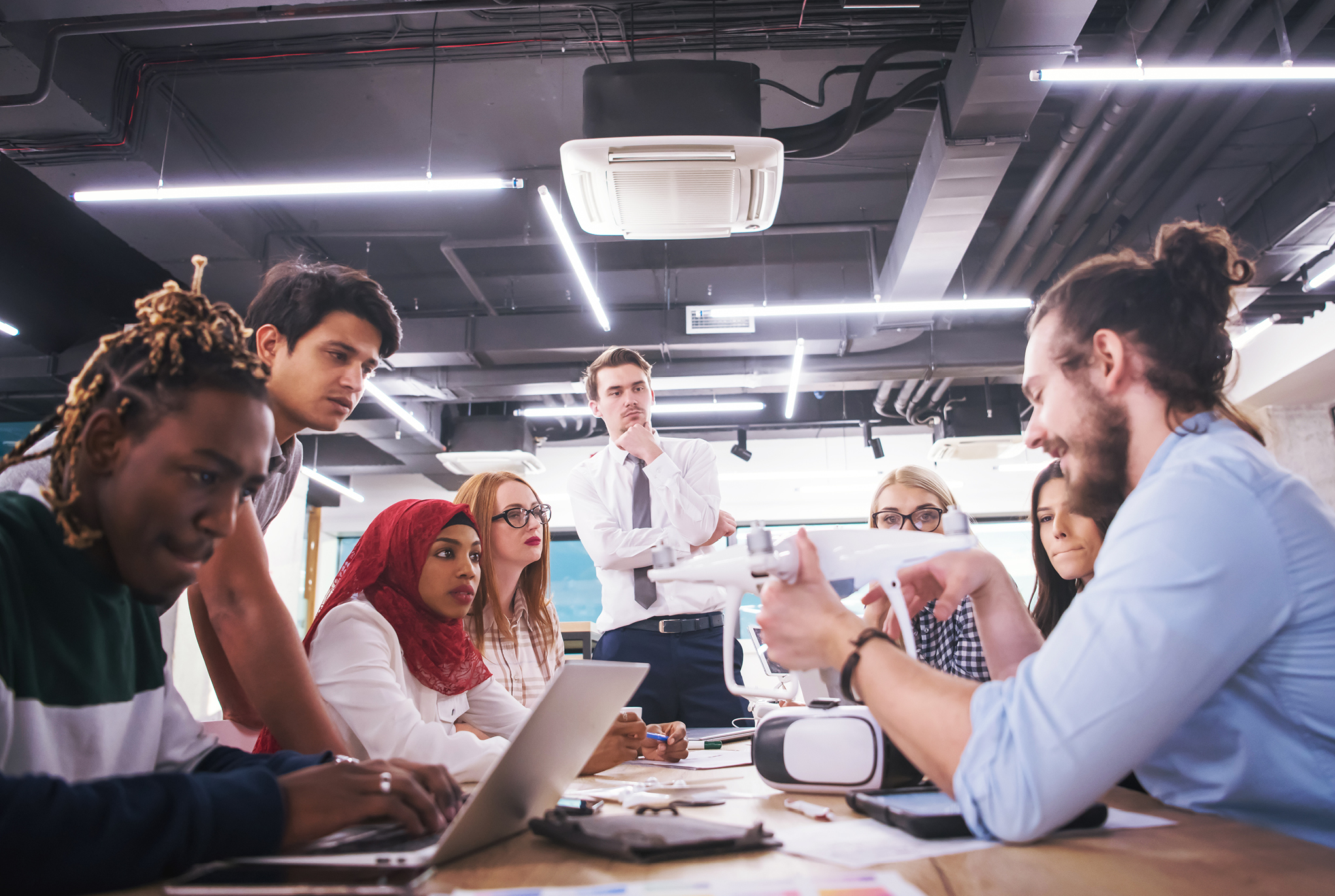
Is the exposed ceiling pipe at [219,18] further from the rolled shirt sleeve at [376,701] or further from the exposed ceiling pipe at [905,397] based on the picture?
the exposed ceiling pipe at [905,397]

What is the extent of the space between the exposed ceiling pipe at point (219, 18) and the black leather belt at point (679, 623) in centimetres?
249

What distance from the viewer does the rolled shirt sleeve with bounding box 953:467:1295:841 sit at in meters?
0.70

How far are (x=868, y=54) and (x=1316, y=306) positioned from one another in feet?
11.8

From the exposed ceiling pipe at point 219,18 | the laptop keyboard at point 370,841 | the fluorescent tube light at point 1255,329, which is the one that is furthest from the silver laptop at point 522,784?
the fluorescent tube light at point 1255,329

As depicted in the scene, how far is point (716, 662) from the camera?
2.27m

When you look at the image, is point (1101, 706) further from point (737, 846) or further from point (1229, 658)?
point (737, 846)

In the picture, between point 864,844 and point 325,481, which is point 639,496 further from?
point 325,481

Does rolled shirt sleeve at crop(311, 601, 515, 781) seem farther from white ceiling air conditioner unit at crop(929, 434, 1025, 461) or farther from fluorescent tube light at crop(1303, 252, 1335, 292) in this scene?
white ceiling air conditioner unit at crop(929, 434, 1025, 461)

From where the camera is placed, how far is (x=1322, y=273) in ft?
14.3

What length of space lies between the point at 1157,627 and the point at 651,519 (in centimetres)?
201

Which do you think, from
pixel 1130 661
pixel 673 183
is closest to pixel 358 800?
pixel 1130 661

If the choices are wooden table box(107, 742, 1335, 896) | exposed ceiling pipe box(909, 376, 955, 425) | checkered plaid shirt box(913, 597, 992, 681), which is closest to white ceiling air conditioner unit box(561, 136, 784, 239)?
checkered plaid shirt box(913, 597, 992, 681)

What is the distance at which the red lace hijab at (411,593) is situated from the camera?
5.31 feet

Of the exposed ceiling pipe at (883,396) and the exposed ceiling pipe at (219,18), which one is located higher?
the exposed ceiling pipe at (219,18)
